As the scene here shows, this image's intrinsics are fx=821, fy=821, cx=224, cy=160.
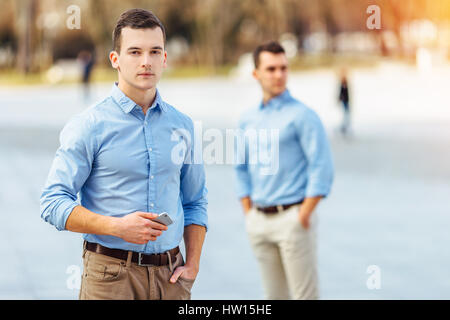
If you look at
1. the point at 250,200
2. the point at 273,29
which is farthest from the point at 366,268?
the point at 273,29

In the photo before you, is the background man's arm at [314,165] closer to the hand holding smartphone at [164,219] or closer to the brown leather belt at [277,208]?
the brown leather belt at [277,208]

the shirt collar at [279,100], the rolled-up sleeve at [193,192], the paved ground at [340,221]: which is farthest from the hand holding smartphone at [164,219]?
the paved ground at [340,221]

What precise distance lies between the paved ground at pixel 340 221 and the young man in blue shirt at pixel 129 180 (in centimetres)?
332

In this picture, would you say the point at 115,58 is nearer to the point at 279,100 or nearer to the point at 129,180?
the point at 129,180

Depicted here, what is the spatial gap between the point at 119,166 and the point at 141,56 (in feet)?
1.25

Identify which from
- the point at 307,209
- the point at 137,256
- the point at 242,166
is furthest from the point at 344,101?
the point at 137,256

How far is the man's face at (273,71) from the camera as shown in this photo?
509cm

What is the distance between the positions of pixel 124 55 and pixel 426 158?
1242 centimetres

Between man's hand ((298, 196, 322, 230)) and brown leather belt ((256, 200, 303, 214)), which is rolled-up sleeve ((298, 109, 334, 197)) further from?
brown leather belt ((256, 200, 303, 214))

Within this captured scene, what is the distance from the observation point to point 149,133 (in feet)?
9.36

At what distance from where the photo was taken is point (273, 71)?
5.13 m

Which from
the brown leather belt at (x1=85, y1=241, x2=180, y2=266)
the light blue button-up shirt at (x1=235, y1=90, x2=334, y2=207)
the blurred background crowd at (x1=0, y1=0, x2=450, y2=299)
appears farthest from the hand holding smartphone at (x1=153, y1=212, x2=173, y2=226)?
the blurred background crowd at (x1=0, y1=0, x2=450, y2=299)

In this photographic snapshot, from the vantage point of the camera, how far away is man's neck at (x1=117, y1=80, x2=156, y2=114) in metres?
2.87
